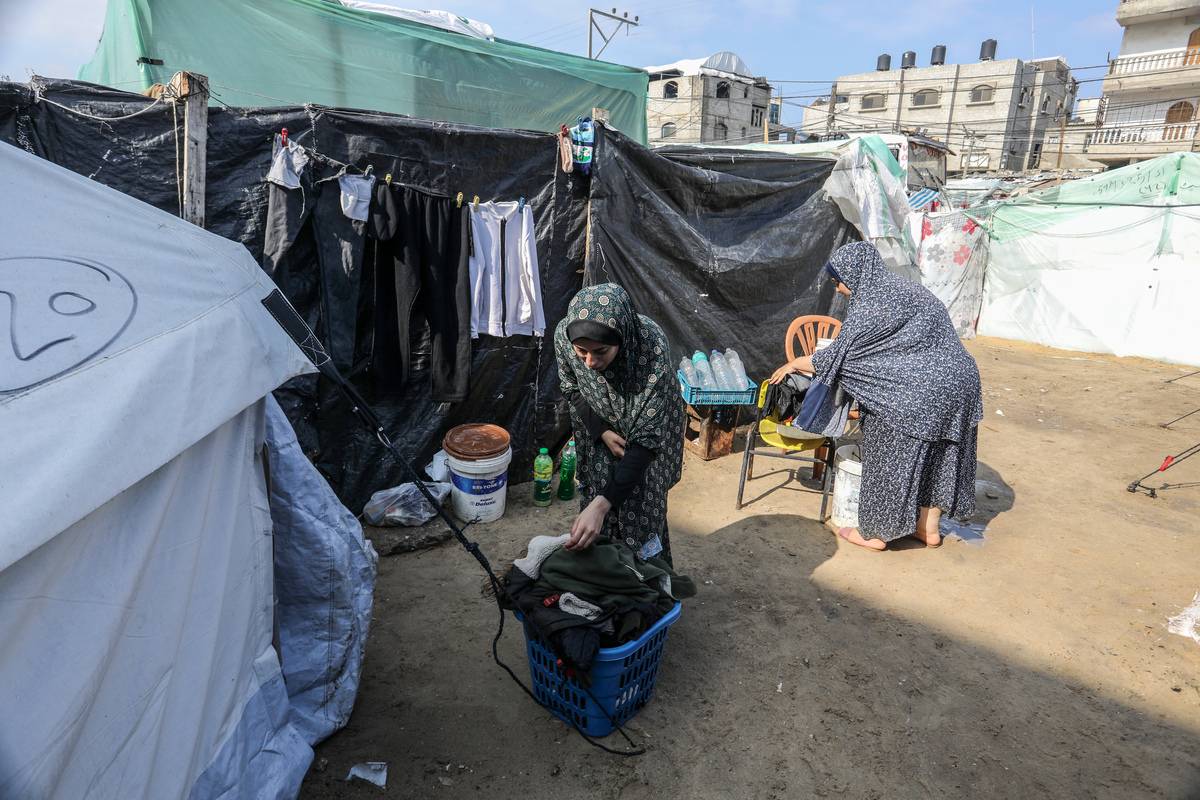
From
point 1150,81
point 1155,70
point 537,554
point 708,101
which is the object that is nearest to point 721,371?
point 537,554

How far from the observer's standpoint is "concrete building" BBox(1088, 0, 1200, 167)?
2167 cm

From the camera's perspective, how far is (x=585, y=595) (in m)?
2.26

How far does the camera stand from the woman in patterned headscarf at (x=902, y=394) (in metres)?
3.63

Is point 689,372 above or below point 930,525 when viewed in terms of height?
above

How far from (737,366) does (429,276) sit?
2799mm

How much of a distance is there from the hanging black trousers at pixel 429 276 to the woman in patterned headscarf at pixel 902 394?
2.30 metres

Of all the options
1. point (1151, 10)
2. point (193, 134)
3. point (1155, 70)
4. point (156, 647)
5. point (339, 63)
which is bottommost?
point (156, 647)

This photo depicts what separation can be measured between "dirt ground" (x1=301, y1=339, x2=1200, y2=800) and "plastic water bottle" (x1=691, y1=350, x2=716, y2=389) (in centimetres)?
92

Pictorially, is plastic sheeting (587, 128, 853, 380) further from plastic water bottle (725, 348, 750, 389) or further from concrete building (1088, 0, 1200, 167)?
concrete building (1088, 0, 1200, 167)

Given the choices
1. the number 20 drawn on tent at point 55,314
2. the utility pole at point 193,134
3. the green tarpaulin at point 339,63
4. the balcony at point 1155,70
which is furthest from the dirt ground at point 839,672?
the balcony at point 1155,70

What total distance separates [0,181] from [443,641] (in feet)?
7.70

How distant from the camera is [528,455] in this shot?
4.83 m

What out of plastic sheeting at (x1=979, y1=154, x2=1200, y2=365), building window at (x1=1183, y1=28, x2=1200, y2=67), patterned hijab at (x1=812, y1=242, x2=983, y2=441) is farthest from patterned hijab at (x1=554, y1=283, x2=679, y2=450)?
building window at (x1=1183, y1=28, x2=1200, y2=67)

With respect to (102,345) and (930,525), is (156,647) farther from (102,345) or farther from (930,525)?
(930,525)
